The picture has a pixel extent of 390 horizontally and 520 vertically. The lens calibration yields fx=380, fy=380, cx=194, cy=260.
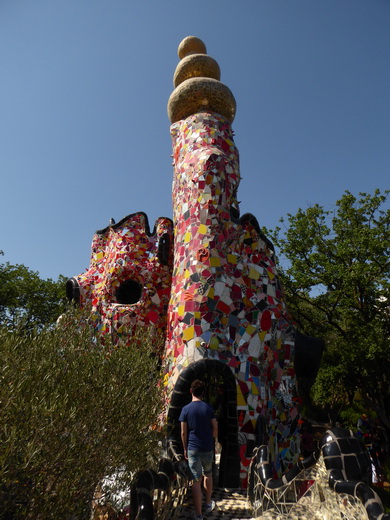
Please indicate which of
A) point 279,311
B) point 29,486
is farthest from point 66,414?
point 279,311

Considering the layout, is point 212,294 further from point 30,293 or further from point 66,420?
point 30,293

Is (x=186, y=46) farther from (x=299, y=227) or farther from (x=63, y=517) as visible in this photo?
(x=63, y=517)

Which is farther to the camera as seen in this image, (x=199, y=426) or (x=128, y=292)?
(x=128, y=292)

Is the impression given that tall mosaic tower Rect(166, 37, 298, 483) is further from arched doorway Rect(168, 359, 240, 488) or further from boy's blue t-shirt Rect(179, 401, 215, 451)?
boy's blue t-shirt Rect(179, 401, 215, 451)

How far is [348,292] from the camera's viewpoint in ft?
39.8

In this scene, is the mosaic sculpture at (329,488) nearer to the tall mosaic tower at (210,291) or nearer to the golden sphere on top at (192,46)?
the tall mosaic tower at (210,291)

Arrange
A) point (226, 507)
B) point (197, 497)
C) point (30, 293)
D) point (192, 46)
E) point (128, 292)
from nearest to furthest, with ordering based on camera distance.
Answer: point (197, 497), point (226, 507), point (128, 292), point (192, 46), point (30, 293)

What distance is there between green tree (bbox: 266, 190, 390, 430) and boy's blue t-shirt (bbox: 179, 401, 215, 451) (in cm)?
763

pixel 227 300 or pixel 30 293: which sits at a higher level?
pixel 30 293

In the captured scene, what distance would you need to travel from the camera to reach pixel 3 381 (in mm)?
3336

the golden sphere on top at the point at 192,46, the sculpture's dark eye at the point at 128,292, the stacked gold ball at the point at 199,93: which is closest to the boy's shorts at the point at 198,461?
the sculpture's dark eye at the point at 128,292

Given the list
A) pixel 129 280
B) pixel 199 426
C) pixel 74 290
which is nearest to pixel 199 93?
pixel 129 280

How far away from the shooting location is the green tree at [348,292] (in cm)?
1138

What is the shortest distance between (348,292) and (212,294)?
21.3 ft
